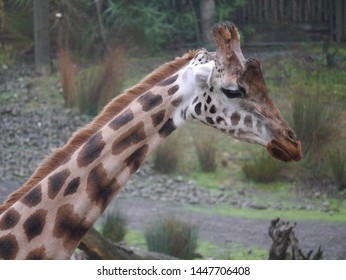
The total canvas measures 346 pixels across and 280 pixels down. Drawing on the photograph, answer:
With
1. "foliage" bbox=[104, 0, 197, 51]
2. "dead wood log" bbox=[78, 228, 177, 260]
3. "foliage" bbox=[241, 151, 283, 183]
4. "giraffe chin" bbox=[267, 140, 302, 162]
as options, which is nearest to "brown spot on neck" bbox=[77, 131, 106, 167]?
"giraffe chin" bbox=[267, 140, 302, 162]

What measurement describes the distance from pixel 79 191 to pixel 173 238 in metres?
2.24

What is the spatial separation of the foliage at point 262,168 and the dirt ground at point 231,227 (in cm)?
27

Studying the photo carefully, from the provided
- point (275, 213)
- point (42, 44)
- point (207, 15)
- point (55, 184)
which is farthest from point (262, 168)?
point (55, 184)

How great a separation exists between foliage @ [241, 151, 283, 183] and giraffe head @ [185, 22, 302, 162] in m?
2.35

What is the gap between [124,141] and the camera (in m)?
3.34

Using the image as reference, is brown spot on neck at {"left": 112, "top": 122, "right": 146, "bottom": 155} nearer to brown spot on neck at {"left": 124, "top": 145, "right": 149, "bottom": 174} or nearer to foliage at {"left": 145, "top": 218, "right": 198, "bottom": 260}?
brown spot on neck at {"left": 124, "top": 145, "right": 149, "bottom": 174}

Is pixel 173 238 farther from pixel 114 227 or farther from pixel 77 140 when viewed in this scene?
pixel 77 140

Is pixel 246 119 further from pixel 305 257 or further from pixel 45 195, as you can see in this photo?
pixel 305 257

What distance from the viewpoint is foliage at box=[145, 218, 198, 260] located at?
546 centimetres

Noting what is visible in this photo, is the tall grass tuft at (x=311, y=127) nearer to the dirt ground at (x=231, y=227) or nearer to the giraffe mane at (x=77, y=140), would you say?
the dirt ground at (x=231, y=227)

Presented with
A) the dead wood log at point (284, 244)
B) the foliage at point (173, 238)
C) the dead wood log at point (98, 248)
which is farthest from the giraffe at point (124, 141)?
the foliage at point (173, 238)

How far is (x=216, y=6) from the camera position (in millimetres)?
5613
